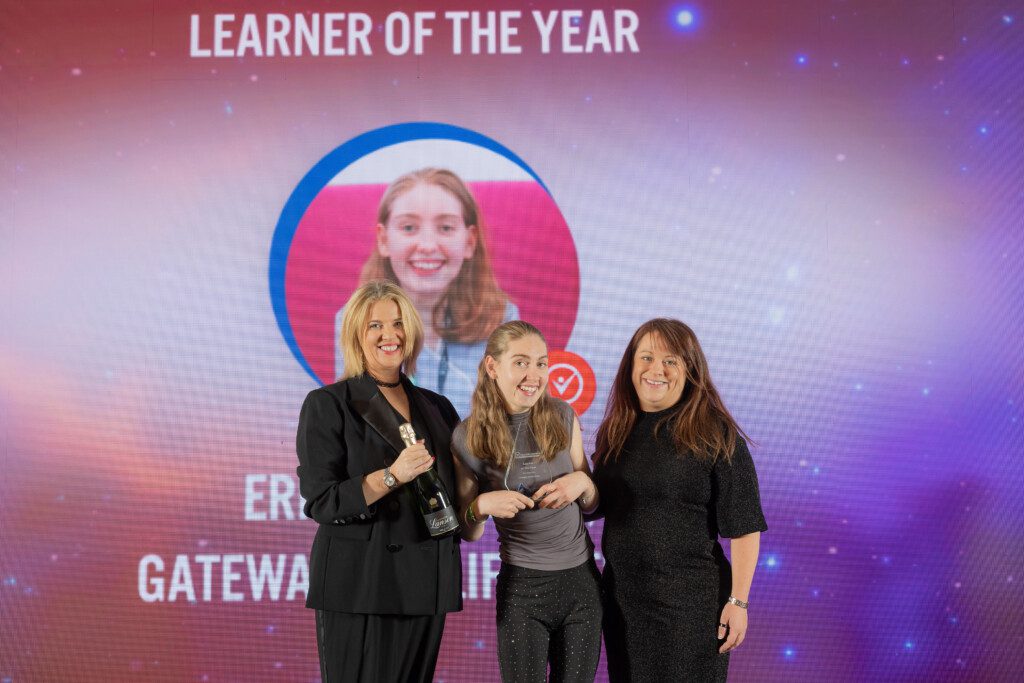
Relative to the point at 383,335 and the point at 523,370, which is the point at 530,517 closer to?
the point at 523,370

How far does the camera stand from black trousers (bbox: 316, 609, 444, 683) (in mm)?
2117

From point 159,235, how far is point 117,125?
498 mm

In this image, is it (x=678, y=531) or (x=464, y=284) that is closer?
(x=678, y=531)

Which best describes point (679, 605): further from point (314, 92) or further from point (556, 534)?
point (314, 92)

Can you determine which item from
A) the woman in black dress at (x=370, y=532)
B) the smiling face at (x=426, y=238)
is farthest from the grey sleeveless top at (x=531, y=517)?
the smiling face at (x=426, y=238)

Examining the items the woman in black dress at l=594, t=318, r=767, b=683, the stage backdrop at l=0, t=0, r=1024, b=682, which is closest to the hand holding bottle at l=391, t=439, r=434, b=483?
the woman in black dress at l=594, t=318, r=767, b=683

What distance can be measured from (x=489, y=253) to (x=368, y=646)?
1846mm

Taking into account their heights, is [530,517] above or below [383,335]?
below

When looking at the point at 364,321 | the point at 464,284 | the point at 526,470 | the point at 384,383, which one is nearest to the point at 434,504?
the point at 526,470

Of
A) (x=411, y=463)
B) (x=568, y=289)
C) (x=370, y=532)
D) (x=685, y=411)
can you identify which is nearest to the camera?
(x=411, y=463)

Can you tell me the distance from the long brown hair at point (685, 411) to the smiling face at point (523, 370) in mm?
260

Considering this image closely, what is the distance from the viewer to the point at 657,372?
224 centimetres

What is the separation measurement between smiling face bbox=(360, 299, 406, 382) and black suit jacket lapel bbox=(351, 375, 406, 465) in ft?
0.22

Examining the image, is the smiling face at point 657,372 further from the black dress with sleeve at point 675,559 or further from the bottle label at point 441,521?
the bottle label at point 441,521
